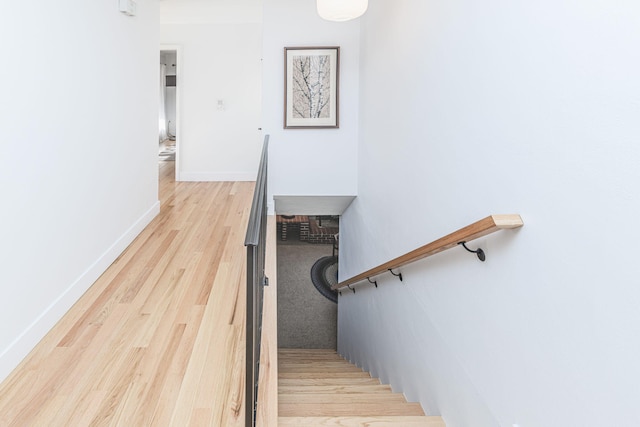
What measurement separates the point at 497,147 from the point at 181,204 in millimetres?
4333

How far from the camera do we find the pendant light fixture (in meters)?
3.00

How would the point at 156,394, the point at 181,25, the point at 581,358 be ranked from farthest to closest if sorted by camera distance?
the point at 181,25 → the point at 156,394 → the point at 581,358

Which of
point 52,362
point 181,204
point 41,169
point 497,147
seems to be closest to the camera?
point 497,147

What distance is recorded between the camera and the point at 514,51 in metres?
1.50

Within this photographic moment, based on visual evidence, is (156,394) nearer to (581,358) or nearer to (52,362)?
(52,362)

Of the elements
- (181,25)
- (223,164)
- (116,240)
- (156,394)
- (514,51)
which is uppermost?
(181,25)

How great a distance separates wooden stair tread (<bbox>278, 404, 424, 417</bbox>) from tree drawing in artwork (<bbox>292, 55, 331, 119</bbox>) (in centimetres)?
311

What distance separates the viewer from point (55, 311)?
101 inches

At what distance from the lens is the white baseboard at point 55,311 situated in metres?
2.12

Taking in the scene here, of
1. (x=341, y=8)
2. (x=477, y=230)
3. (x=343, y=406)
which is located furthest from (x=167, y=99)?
(x=477, y=230)

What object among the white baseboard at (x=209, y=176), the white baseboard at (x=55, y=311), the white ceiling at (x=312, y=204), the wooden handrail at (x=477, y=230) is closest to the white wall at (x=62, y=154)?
the white baseboard at (x=55, y=311)

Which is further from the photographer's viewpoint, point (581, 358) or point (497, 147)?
point (497, 147)

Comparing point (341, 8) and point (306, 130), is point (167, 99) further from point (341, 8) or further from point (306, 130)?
point (341, 8)

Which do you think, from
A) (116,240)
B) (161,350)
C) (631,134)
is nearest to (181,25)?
(116,240)
